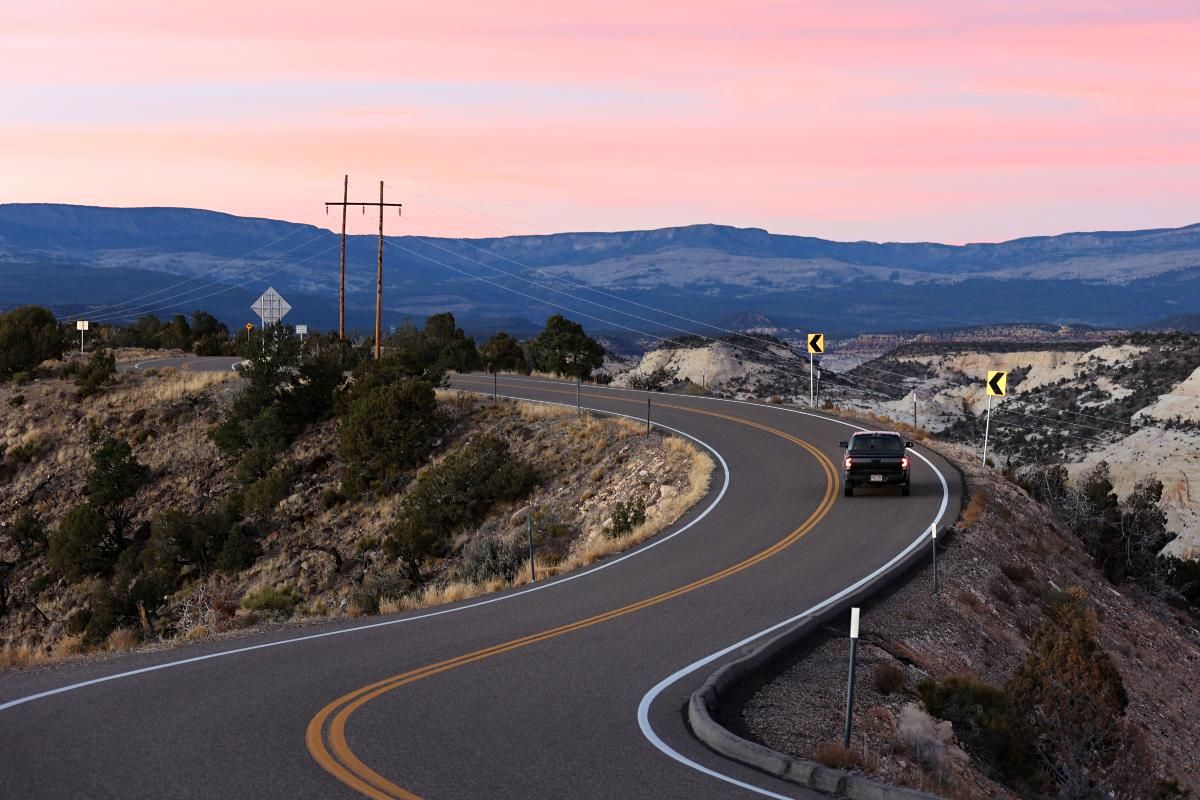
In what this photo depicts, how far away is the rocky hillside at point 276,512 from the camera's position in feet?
99.7

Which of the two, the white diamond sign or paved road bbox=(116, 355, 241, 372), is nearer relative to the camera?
the white diamond sign

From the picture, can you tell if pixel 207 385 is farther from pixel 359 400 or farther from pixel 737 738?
pixel 737 738

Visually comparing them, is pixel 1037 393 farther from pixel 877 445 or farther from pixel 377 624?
pixel 377 624

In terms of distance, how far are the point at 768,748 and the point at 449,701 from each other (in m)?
3.51

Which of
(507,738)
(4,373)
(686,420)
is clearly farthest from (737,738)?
(4,373)

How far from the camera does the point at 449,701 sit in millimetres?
13117

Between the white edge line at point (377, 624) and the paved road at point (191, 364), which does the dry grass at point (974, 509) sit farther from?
the paved road at point (191, 364)

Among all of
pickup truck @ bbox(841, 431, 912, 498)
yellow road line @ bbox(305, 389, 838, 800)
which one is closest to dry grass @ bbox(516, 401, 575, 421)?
pickup truck @ bbox(841, 431, 912, 498)

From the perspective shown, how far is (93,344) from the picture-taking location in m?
75.4

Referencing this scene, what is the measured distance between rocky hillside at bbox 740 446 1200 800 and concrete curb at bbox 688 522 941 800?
0.33 metres

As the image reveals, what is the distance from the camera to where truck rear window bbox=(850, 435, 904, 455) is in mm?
29656

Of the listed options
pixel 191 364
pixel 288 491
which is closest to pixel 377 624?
pixel 288 491

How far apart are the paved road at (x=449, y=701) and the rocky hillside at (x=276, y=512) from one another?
4.59 meters

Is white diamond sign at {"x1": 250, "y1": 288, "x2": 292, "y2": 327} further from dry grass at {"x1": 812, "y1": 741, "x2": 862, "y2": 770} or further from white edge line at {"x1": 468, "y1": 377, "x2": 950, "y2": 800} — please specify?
dry grass at {"x1": 812, "y1": 741, "x2": 862, "y2": 770}
